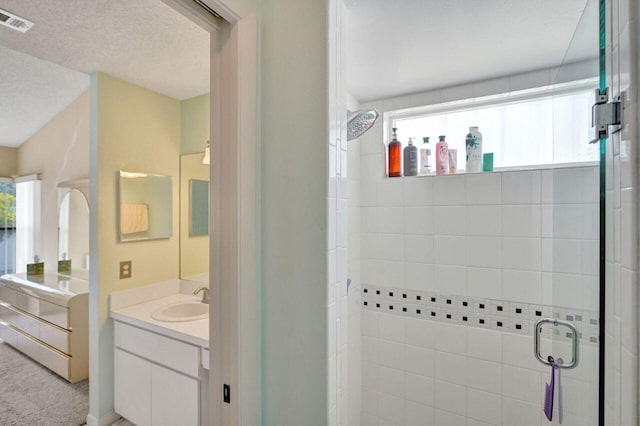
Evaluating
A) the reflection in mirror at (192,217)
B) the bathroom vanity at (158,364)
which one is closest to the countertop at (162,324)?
the bathroom vanity at (158,364)

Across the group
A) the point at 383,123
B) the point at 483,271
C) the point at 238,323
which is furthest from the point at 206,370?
the point at 383,123

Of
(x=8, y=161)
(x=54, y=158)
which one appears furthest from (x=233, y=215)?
(x=8, y=161)

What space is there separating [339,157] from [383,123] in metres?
1.11

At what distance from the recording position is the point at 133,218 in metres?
2.06

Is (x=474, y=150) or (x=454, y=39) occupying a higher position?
(x=454, y=39)

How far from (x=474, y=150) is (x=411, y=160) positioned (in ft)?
1.10

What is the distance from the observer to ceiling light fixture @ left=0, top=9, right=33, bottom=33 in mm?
1313

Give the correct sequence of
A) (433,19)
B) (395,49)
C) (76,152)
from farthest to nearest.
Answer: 1. (76,152)
2. (395,49)
3. (433,19)

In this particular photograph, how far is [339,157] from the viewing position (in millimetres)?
931

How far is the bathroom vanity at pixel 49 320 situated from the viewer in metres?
2.24

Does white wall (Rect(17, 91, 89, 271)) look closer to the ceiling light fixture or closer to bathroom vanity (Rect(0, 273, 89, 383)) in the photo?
bathroom vanity (Rect(0, 273, 89, 383))

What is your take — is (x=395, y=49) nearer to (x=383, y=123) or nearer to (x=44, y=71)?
(x=383, y=123)

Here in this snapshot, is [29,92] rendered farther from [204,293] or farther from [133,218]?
[204,293]

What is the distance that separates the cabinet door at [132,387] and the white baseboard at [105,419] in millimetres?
80
